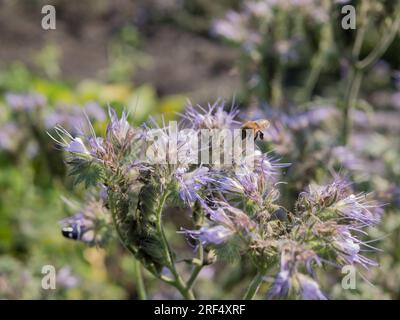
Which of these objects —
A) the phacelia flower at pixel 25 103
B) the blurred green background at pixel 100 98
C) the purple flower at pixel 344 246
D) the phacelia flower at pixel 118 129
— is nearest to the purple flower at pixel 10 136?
the blurred green background at pixel 100 98

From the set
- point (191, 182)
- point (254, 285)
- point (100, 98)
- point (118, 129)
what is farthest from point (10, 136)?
point (254, 285)

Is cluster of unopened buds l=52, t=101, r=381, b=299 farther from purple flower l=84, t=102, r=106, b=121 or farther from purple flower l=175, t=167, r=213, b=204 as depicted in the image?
purple flower l=84, t=102, r=106, b=121

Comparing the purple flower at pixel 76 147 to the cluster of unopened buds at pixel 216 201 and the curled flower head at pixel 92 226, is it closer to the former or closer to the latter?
the cluster of unopened buds at pixel 216 201

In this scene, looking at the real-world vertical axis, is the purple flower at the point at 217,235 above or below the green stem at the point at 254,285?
above

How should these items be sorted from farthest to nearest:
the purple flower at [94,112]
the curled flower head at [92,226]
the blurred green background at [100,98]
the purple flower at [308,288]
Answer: the purple flower at [94,112]
the blurred green background at [100,98]
the curled flower head at [92,226]
the purple flower at [308,288]

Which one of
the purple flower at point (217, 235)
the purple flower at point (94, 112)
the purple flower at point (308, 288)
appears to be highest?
the purple flower at point (94, 112)

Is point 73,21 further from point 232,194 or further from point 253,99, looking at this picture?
point 232,194

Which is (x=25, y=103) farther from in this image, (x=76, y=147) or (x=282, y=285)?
(x=282, y=285)
